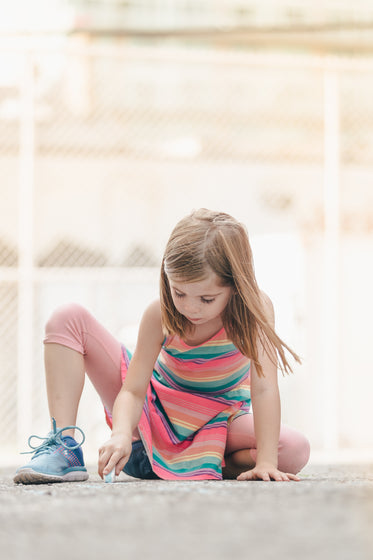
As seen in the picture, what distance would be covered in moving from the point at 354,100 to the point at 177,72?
37.8 inches

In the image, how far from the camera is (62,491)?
3.73 feet

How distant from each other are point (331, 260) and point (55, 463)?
2.49 metres

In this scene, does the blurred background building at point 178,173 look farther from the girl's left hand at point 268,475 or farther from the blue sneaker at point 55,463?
the girl's left hand at point 268,475

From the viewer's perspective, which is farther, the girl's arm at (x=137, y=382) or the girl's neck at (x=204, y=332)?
the girl's neck at (x=204, y=332)

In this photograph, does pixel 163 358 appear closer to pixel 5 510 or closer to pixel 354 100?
pixel 5 510

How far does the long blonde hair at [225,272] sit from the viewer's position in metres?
1.48

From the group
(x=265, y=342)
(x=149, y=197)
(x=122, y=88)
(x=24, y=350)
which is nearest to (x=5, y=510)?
(x=265, y=342)

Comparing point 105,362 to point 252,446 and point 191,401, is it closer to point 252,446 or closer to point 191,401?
point 191,401

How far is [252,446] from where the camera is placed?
5.31 ft

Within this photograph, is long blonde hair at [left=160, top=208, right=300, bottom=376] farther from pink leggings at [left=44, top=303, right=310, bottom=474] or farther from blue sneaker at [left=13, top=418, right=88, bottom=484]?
blue sneaker at [left=13, top=418, right=88, bottom=484]

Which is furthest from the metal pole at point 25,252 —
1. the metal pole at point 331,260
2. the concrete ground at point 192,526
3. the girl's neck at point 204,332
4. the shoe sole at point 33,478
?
the concrete ground at point 192,526

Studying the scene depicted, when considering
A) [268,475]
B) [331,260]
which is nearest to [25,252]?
[331,260]

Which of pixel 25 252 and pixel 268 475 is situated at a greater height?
pixel 25 252

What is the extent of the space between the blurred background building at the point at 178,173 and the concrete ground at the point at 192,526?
8.41 feet
